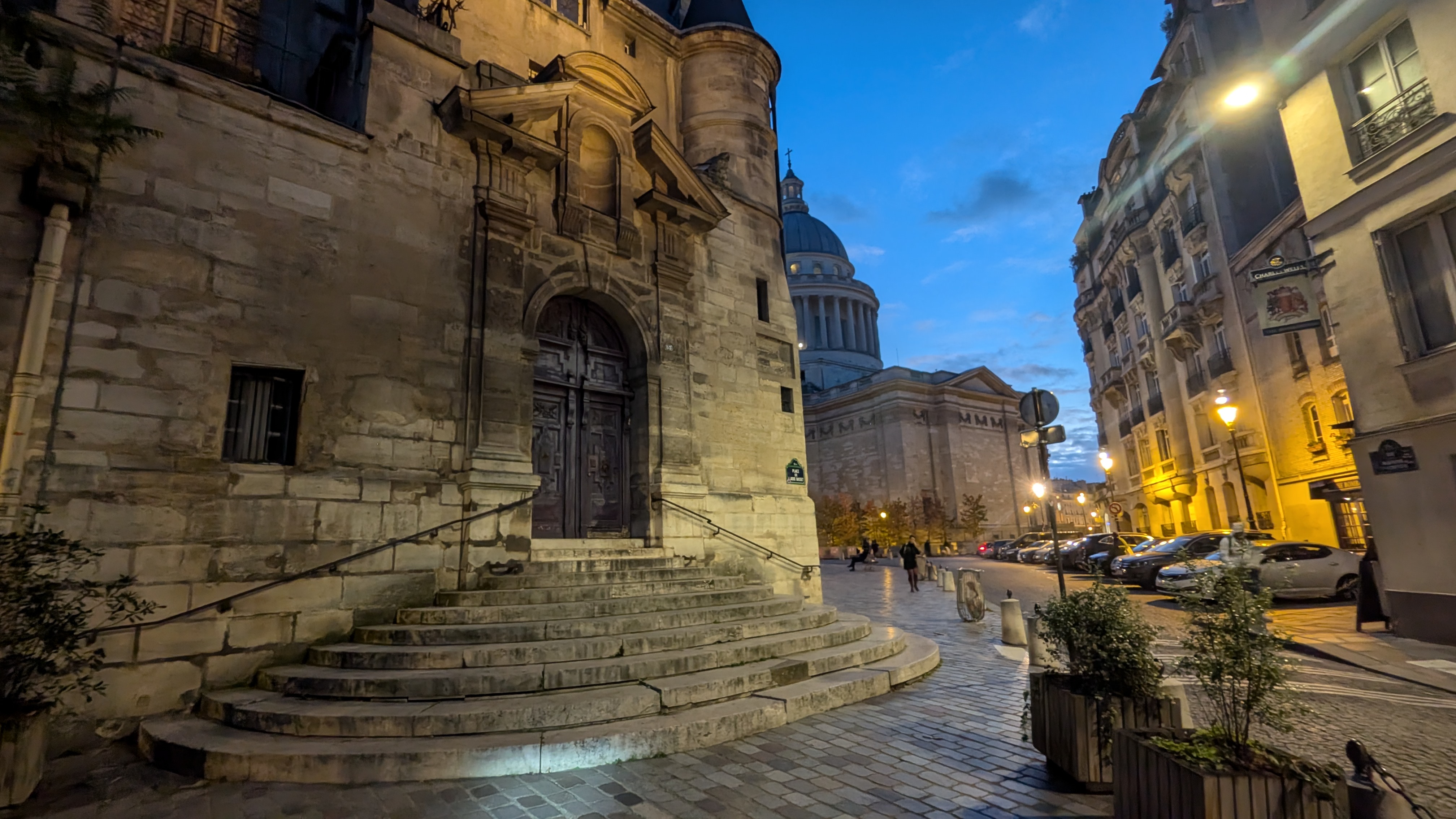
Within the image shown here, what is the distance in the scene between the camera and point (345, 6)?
1042cm

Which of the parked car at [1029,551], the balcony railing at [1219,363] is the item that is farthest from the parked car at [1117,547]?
the balcony railing at [1219,363]

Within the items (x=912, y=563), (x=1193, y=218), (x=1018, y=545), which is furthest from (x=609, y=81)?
(x=1018, y=545)

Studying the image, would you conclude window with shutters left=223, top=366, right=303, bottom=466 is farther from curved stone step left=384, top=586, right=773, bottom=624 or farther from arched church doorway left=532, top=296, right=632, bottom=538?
arched church doorway left=532, top=296, right=632, bottom=538

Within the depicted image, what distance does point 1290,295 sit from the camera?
10.6 metres

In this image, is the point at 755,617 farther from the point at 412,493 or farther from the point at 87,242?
the point at 87,242

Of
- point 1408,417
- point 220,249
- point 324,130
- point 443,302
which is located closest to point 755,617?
point 443,302

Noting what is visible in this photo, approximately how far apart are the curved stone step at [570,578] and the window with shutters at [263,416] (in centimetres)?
261

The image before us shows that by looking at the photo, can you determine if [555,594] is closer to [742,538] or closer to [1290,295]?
[742,538]

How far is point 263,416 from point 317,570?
1.80m

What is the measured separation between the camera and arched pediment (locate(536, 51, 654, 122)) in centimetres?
1129

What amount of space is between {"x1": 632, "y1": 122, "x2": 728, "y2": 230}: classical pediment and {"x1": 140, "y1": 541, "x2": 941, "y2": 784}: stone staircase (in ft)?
20.7

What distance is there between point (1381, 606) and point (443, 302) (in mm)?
14198

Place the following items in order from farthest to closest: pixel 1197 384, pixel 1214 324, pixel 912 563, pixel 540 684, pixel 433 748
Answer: pixel 1197 384, pixel 1214 324, pixel 912 563, pixel 540 684, pixel 433 748

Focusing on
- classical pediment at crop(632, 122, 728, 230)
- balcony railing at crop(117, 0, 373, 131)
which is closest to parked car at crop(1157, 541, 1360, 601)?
classical pediment at crop(632, 122, 728, 230)
